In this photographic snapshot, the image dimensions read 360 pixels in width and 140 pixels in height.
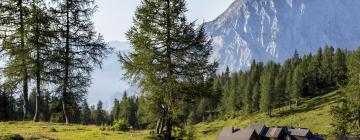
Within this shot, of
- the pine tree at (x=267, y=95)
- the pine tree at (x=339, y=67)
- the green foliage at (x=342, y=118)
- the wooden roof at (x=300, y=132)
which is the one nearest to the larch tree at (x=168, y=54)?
the green foliage at (x=342, y=118)

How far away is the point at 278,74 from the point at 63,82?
12230 centimetres

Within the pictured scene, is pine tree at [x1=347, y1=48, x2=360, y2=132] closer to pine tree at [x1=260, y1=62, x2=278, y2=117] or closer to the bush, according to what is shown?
the bush

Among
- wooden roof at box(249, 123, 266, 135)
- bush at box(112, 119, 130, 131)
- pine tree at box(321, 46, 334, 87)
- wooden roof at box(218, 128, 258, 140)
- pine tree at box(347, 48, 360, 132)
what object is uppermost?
pine tree at box(321, 46, 334, 87)

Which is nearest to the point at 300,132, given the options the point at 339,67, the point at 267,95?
the point at 267,95

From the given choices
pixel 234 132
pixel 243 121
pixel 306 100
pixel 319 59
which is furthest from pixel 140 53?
pixel 319 59

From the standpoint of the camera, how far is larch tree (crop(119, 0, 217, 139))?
1264 inches

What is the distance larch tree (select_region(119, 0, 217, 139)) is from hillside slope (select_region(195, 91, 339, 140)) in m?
81.2

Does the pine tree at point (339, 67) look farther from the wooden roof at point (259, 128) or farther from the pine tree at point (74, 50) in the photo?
the pine tree at point (74, 50)

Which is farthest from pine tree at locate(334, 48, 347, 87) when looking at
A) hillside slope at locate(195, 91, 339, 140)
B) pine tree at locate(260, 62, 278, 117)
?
pine tree at locate(260, 62, 278, 117)

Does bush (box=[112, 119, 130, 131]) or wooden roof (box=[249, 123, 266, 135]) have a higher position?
bush (box=[112, 119, 130, 131])

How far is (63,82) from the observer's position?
1543 inches

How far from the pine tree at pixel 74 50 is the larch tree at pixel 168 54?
7662 mm

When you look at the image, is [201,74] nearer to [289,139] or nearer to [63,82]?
[63,82]

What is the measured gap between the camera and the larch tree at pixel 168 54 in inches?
1264
